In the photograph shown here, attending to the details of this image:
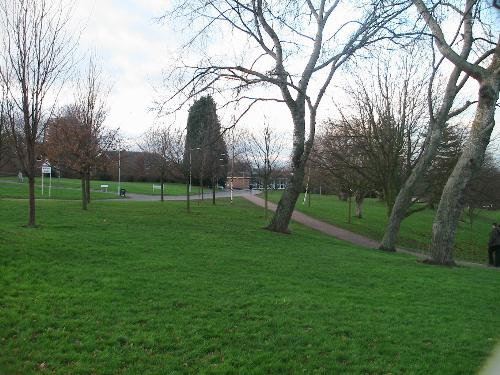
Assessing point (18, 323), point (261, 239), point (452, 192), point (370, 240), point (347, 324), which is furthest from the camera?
point (370, 240)

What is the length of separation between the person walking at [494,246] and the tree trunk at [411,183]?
3.38 m

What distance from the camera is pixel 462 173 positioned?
1301 centimetres

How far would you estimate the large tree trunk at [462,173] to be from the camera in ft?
41.3

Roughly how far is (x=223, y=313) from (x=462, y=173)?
9258mm

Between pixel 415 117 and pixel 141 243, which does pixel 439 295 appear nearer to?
pixel 141 243

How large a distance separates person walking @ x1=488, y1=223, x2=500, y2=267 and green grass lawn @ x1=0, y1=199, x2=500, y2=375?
23.7 ft

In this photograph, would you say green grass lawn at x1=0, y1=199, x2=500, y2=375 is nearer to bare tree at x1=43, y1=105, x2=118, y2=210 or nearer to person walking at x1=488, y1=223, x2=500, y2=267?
person walking at x1=488, y1=223, x2=500, y2=267

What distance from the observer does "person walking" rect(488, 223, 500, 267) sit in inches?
703

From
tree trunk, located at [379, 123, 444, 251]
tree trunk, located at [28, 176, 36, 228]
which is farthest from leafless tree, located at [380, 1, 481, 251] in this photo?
tree trunk, located at [28, 176, 36, 228]

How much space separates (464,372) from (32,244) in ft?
28.2

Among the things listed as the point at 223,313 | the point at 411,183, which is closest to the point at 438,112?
the point at 411,183

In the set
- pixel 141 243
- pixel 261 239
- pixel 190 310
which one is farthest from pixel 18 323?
pixel 261 239

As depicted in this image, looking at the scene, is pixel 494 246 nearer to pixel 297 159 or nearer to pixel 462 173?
pixel 462 173

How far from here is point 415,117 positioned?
23578mm
